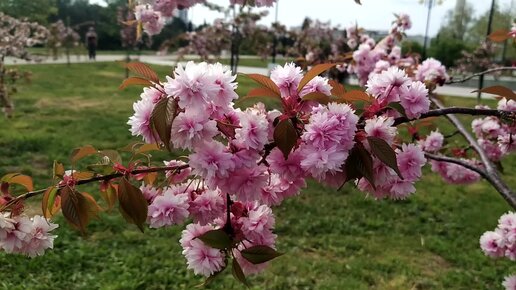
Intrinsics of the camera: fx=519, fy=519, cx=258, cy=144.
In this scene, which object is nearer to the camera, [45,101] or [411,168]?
[411,168]

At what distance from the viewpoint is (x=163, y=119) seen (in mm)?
727

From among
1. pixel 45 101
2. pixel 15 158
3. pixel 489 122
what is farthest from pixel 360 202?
pixel 45 101

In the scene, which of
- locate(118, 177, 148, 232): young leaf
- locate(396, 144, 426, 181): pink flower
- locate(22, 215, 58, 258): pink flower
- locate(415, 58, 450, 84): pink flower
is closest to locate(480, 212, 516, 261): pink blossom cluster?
locate(415, 58, 450, 84): pink flower

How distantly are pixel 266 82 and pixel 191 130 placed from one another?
6.5 inches

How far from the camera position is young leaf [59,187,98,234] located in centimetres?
84

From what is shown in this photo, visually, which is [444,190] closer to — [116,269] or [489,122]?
[489,122]

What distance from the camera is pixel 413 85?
85cm

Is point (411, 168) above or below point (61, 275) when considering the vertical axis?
above

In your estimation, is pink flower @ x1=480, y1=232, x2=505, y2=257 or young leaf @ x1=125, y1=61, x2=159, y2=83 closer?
young leaf @ x1=125, y1=61, x2=159, y2=83

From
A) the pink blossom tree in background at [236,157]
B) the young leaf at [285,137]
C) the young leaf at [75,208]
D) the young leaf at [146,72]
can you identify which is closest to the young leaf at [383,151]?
the pink blossom tree in background at [236,157]

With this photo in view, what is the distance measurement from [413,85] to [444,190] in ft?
13.2

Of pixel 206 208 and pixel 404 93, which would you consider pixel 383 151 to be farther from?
pixel 206 208

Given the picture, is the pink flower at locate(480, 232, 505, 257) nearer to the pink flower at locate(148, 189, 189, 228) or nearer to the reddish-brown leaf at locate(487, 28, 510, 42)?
the reddish-brown leaf at locate(487, 28, 510, 42)

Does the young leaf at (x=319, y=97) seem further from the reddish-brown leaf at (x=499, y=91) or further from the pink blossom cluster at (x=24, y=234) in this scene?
the pink blossom cluster at (x=24, y=234)
